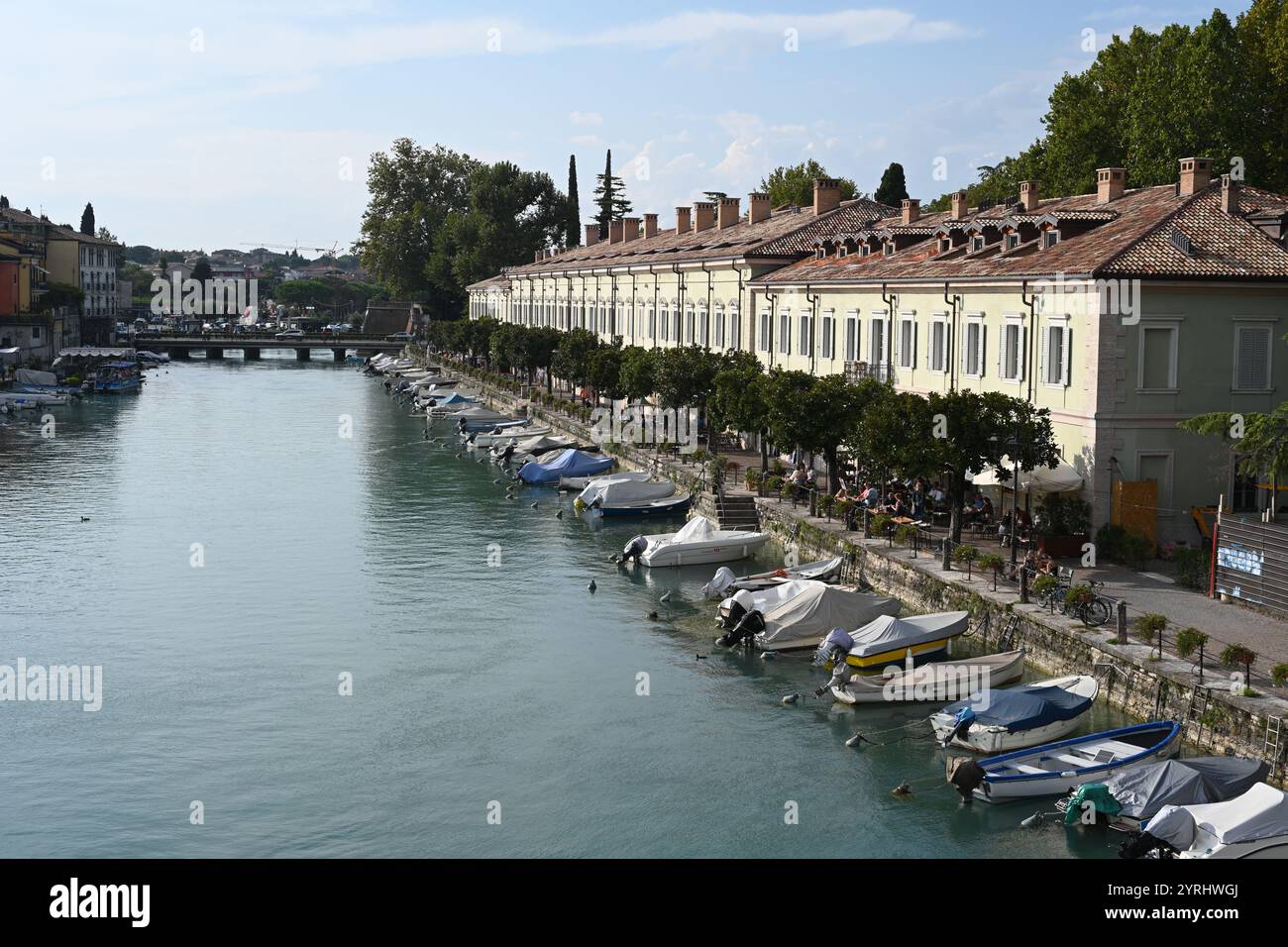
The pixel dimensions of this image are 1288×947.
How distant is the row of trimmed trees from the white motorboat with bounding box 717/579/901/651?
4.34 metres

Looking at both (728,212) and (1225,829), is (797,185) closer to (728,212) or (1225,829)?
(728,212)

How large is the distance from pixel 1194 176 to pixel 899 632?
58.6 ft

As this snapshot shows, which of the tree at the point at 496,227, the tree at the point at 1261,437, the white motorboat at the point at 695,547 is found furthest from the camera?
the tree at the point at 496,227

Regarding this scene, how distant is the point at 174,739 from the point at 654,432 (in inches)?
1425

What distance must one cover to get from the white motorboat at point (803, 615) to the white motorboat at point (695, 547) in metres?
8.53

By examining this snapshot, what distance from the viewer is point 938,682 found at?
89.0 feet

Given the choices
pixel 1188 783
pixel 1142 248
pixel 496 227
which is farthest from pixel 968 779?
pixel 496 227

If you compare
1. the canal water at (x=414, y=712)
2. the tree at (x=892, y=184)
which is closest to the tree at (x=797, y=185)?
the tree at (x=892, y=184)

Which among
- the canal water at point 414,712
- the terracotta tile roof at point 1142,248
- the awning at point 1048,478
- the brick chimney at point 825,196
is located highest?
the brick chimney at point 825,196

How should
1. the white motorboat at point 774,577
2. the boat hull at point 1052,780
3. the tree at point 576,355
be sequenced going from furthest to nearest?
1. the tree at point 576,355
2. the white motorboat at point 774,577
3. the boat hull at point 1052,780

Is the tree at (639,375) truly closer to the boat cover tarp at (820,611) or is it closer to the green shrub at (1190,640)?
the boat cover tarp at (820,611)

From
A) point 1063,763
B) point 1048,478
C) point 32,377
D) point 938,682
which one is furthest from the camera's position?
point 32,377

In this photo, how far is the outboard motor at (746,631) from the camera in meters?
31.7
